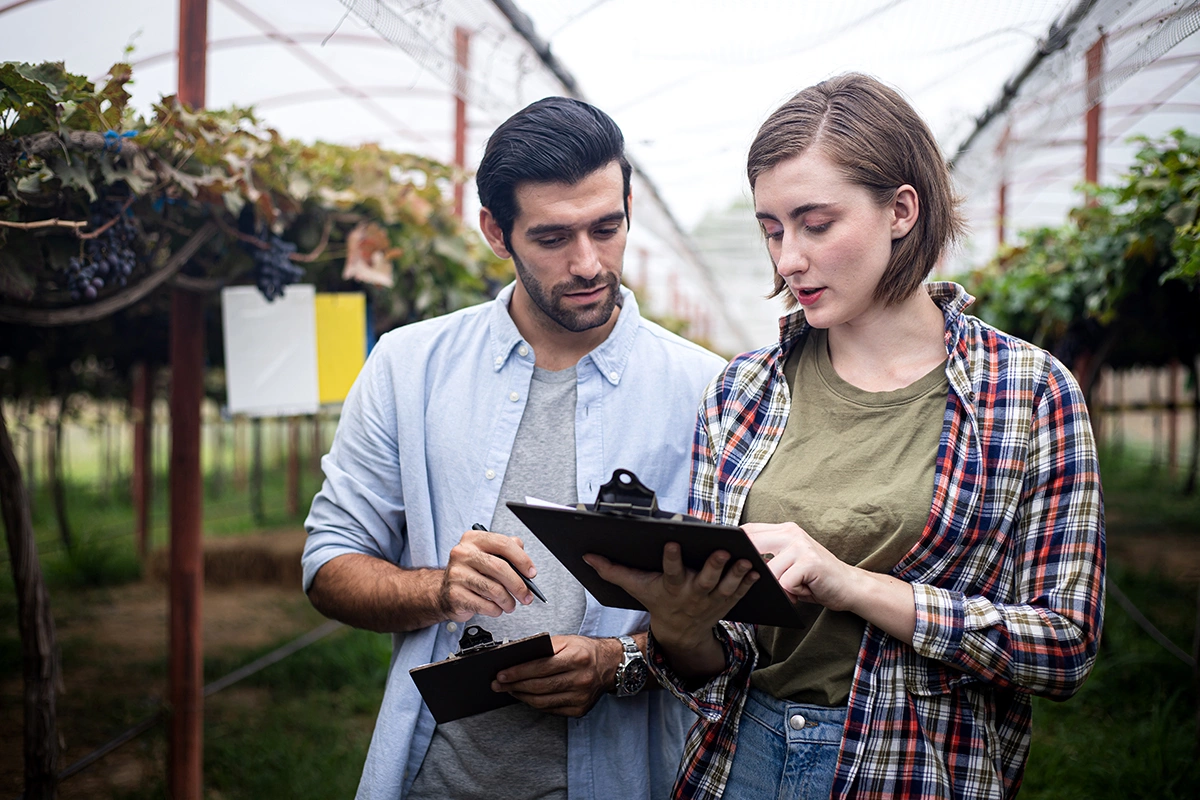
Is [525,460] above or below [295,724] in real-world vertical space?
above

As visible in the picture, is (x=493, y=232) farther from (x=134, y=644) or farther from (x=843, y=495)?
(x=134, y=644)

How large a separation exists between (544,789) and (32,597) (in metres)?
1.37

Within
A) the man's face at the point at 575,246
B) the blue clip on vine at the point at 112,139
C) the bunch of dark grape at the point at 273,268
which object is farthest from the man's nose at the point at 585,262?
the bunch of dark grape at the point at 273,268

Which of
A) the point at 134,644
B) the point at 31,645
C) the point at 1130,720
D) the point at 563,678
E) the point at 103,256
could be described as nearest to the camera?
the point at 563,678

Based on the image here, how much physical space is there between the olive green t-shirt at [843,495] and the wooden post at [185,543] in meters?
2.01

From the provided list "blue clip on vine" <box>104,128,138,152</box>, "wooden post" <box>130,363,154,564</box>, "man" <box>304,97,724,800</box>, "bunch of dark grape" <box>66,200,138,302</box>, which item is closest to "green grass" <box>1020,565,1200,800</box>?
"man" <box>304,97,724,800</box>

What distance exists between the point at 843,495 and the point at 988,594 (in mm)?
229

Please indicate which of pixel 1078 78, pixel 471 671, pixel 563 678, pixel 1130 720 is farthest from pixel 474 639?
pixel 1130 720

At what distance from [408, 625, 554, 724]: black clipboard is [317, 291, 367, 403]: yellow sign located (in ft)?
3.78

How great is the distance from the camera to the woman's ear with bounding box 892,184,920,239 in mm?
1320

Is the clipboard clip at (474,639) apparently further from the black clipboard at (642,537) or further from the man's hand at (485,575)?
the black clipboard at (642,537)

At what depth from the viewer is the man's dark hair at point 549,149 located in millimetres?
1627

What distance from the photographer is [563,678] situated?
143cm

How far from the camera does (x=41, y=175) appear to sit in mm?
1638
